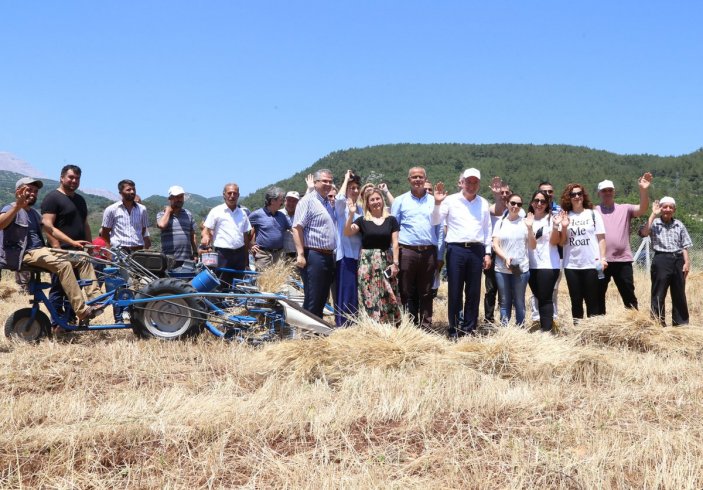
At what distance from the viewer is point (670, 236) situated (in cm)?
655

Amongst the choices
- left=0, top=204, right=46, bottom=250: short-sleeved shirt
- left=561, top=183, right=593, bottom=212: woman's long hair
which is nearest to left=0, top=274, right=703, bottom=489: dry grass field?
left=0, top=204, right=46, bottom=250: short-sleeved shirt

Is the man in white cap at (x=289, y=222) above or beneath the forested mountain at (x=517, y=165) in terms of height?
beneath

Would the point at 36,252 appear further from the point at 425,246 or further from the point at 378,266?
the point at 425,246

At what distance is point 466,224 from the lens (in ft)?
19.3

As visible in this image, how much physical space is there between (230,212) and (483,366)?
398 cm

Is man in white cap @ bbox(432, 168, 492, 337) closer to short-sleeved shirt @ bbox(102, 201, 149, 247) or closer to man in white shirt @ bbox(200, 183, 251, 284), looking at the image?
man in white shirt @ bbox(200, 183, 251, 284)

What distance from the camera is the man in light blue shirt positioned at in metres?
6.04

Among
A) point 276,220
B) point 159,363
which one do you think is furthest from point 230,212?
point 159,363

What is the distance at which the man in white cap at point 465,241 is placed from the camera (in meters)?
5.89

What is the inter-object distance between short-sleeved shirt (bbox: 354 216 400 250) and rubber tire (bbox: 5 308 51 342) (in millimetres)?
3249

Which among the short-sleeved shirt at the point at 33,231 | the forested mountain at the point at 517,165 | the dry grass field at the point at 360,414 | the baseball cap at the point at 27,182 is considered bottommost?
the dry grass field at the point at 360,414

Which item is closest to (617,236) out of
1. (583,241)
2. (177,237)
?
(583,241)

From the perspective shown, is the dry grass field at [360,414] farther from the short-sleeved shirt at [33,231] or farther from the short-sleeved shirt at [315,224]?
the short-sleeved shirt at [315,224]

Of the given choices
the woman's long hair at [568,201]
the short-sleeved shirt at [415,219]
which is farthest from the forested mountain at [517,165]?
the short-sleeved shirt at [415,219]
